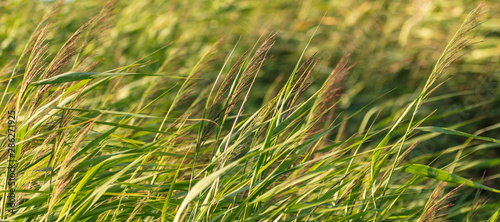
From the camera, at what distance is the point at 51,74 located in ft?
3.77

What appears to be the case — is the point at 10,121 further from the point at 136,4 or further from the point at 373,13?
the point at 373,13

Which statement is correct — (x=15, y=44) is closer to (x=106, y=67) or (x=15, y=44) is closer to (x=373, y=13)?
(x=106, y=67)

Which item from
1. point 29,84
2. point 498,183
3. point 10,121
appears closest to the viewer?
point 29,84

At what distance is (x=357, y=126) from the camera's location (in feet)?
10.4

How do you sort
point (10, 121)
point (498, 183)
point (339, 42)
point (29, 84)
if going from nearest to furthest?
1. point (29, 84)
2. point (10, 121)
3. point (498, 183)
4. point (339, 42)

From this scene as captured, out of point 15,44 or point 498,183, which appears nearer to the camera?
point 498,183

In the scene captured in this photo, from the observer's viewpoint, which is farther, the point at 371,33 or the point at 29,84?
the point at 371,33

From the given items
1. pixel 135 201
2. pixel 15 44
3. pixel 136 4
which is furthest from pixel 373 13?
pixel 135 201

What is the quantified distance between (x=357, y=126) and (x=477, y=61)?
100 cm

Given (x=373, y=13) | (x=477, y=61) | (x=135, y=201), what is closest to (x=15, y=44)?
(x=135, y=201)

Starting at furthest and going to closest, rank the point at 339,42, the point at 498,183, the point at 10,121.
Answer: the point at 339,42 < the point at 498,183 < the point at 10,121

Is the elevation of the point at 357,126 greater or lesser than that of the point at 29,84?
lesser

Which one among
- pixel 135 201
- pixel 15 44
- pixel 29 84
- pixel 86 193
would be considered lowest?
pixel 15 44

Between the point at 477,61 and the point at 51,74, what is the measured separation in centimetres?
301
